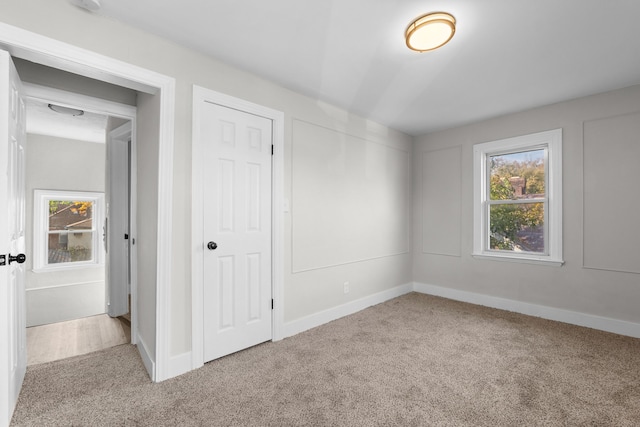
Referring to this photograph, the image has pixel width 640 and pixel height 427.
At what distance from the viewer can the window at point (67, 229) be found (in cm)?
477

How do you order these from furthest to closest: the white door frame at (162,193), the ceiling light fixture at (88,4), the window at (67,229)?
the window at (67,229)
the white door frame at (162,193)
the ceiling light fixture at (88,4)

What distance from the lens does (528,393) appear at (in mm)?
1979

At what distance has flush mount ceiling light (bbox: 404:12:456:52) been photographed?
1864 mm

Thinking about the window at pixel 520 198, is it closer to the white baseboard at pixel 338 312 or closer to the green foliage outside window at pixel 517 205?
the green foliage outside window at pixel 517 205

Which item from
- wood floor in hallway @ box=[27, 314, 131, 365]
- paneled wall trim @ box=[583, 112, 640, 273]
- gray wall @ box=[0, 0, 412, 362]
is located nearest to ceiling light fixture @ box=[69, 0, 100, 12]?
A: gray wall @ box=[0, 0, 412, 362]

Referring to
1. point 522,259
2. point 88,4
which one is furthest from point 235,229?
point 522,259

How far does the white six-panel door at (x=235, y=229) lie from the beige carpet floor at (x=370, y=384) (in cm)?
24

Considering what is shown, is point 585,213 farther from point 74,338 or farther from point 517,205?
point 74,338

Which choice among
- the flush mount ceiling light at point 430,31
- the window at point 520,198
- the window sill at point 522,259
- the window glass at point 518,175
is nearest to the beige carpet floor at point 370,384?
the window sill at point 522,259

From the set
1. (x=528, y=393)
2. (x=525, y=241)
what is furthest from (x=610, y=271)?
(x=528, y=393)

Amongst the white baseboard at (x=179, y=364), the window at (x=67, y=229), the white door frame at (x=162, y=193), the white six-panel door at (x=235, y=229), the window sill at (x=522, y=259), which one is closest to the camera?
the white door frame at (x=162, y=193)

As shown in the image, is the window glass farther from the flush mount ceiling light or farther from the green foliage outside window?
the flush mount ceiling light

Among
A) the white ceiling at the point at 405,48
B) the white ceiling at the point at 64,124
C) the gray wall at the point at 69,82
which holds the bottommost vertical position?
the gray wall at the point at 69,82

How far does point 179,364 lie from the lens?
2.22 metres
